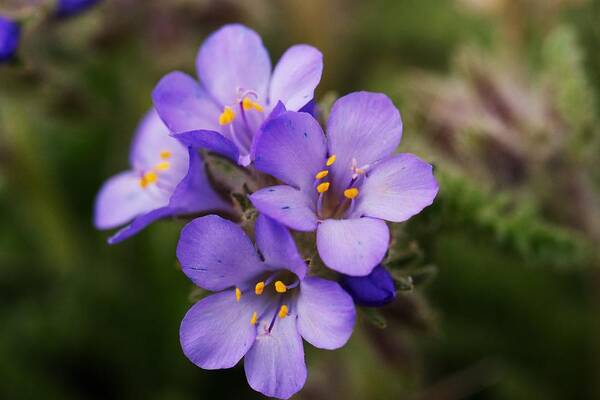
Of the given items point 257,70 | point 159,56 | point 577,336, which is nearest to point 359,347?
point 577,336

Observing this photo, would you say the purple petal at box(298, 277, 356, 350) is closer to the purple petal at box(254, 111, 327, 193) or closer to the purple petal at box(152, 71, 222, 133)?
the purple petal at box(254, 111, 327, 193)

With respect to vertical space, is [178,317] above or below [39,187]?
below

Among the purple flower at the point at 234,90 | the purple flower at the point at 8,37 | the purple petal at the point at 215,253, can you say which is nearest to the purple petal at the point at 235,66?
the purple flower at the point at 234,90

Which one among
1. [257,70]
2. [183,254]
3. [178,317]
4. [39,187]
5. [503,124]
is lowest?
[178,317]

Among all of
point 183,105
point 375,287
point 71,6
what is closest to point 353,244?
point 375,287

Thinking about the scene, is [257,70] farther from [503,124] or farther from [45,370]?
[45,370]

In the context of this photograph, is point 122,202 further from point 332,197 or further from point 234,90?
point 332,197

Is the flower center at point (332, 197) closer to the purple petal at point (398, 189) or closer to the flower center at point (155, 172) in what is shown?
the purple petal at point (398, 189)
